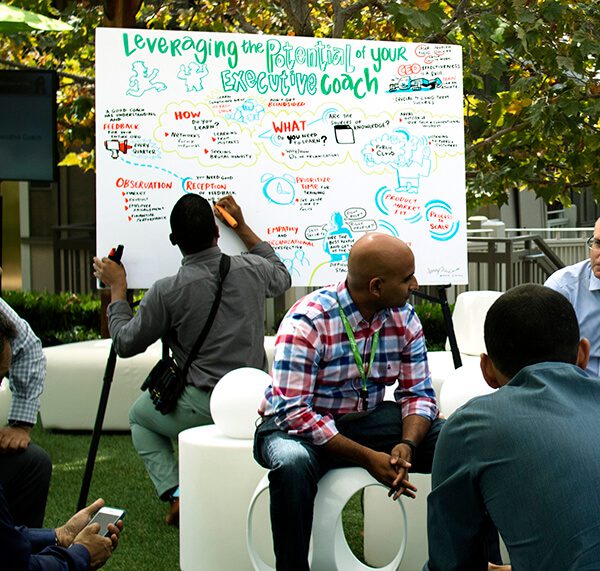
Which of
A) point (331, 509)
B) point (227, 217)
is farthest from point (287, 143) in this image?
point (331, 509)

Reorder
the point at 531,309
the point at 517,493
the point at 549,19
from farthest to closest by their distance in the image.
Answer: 1. the point at 549,19
2. the point at 531,309
3. the point at 517,493

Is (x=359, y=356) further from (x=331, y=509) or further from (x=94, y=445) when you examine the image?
(x=94, y=445)

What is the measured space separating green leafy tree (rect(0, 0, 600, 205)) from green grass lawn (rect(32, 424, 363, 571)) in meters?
2.69

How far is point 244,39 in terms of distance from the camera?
205 inches

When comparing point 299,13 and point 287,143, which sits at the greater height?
point 299,13

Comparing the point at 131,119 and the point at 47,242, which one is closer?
the point at 131,119

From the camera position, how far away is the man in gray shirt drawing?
15.8 feet

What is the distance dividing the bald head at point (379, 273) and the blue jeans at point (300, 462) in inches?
15.3

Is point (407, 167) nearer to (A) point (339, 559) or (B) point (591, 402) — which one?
(A) point (339, 559)

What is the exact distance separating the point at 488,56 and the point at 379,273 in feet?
14.4

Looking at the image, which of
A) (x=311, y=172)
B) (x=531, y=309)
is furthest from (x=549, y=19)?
(x=531, y=309)

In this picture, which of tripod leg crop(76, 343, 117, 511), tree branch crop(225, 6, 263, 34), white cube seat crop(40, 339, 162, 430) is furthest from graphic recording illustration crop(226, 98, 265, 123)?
tree branch crop(225, 6, 263, 34)

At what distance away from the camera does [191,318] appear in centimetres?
482

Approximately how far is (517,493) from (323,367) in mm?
1704
